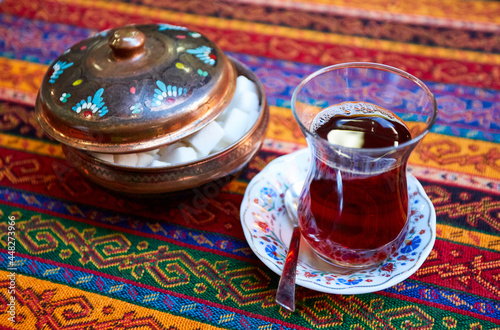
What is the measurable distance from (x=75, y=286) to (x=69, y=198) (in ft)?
0.79

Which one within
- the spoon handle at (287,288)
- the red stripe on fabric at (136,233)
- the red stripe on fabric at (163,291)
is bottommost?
the red stripe on fabric at (163,291)

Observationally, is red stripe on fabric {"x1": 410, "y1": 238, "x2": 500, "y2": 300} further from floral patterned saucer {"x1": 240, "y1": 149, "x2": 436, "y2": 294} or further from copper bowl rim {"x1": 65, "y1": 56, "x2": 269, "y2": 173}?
copper bowl rim {"x1": 65, "y1": 56, "x2": 269, "y2": 173}

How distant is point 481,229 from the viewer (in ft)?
2.92

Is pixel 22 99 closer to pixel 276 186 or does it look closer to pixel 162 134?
pixel 162 134

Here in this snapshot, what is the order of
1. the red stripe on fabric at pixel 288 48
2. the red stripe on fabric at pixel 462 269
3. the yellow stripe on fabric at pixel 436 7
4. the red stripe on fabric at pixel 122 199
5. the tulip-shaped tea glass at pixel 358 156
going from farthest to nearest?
the yellow stripe on fabric at pixel 436 7, the red stripe on fabric at pixel 288 48, the red stripe on fabric at pixel 122 199, the red stripe on fabric at pixel 462 269, the tulip-shaped tea glass at pixel 358 156

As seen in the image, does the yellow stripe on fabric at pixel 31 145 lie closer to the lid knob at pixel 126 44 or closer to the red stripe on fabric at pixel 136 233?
the red stripe on fabric at pixel 136 233

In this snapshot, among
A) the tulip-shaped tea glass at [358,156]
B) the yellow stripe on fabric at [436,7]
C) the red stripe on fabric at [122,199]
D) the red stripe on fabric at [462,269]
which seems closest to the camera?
the tulip-shaped tea glass at [358,156]

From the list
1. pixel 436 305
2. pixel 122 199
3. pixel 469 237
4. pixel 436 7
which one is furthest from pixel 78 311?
pixel 436 7

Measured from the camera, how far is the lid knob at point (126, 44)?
83 cm

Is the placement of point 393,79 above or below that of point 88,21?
above

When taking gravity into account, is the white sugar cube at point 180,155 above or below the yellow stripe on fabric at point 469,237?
above

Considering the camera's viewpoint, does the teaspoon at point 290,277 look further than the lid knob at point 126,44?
No

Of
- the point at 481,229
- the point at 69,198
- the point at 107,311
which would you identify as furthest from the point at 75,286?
the point at 481,229

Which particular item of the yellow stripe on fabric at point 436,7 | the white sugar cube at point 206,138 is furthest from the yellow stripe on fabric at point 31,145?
the yellow stripe on fabric at point 436,7
